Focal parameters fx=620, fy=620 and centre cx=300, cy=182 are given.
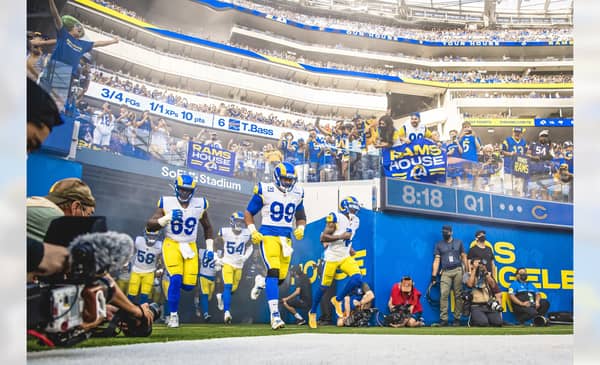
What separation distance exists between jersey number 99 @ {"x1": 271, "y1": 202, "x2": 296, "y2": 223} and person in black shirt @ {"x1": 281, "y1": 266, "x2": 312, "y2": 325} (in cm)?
56

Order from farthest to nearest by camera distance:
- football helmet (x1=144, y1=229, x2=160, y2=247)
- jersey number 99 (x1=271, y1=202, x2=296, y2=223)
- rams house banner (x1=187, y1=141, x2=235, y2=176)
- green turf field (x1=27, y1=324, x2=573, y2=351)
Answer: rams house banner (x1=187, y1=141, x2=235, y2=176) → jersey number 99 (x1=271, y1=202, x2=296, y2=223) → football helmet (x1=144, y1=229, x2=160, y2=247) → green turf field (x1=27, y1=324, x2=573, y2=351)

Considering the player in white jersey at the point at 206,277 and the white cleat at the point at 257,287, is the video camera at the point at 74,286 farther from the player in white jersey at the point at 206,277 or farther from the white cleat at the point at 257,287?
the white cleat at the point at 257,287

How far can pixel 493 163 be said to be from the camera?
21.1 ft

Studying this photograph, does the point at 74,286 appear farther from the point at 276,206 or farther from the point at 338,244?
the point at 338,244

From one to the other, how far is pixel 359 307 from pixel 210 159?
1.87 metres

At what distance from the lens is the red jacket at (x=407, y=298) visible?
223 inches

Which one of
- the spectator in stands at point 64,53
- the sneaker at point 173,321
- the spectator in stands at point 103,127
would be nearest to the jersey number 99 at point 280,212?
the sneaker at point 173,321

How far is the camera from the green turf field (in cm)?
379

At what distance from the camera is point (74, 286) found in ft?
11.5

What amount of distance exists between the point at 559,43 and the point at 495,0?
4.24 ft

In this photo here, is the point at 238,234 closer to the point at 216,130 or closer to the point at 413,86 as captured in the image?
the point at 216,130

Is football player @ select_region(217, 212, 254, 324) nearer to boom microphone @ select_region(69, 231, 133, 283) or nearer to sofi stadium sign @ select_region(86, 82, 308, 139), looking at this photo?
sofi stadium sign @ select_region(86, 82, 308, 139)

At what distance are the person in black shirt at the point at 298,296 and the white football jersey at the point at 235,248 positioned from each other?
0.47 meters

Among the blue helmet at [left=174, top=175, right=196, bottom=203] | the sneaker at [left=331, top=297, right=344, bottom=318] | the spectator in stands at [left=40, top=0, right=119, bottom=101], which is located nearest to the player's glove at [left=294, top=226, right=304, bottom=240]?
the sneaker at [left=331, top=297, right=344, bottom=318]
